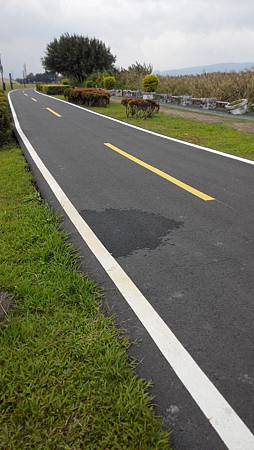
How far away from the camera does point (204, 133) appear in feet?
38.5

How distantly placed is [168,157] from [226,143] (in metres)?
2.38

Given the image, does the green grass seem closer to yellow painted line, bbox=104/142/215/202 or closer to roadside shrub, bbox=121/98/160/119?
yellow painted line, bbox=104/142/215/202

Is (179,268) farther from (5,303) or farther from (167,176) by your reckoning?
(167,176)

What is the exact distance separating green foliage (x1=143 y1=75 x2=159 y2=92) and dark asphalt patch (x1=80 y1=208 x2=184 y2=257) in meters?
21.1

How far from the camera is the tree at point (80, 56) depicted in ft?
153

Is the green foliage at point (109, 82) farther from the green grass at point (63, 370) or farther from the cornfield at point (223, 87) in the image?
the green grass at point (63, 370)

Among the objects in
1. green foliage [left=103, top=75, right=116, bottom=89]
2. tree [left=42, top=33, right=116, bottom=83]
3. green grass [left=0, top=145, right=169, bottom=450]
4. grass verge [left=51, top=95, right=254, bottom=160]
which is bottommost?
green grass [left=0, top=145, right=169, bottom=450]

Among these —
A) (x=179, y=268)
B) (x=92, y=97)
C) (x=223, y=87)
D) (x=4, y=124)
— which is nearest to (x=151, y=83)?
(x=92, y=97)

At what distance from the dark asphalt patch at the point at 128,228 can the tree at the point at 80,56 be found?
45433 millimetres

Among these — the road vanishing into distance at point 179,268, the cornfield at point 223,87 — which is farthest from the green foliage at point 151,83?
the road vanishing into distance at point 179,268

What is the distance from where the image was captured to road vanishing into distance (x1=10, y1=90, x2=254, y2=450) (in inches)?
85.8

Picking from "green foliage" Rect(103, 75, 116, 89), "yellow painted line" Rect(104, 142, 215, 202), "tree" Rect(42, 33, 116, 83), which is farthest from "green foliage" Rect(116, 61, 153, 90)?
"yellow painted line" Rect(104, 142, 215, 202)

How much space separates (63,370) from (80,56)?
5007 centimetres

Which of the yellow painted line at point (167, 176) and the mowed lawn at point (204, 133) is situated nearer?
the yellow painted line at point (167, 176)
